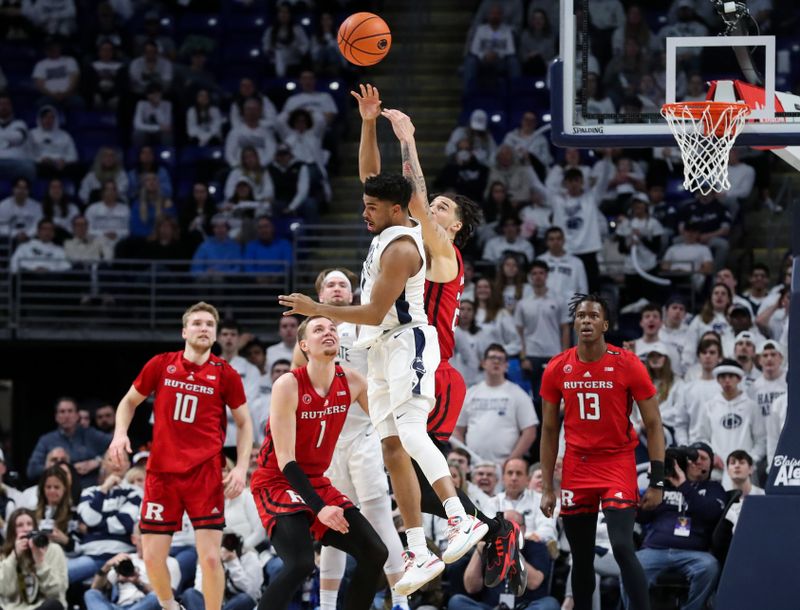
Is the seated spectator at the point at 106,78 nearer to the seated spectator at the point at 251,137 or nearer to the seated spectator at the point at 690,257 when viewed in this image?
the seated spectator at the point at 251,137

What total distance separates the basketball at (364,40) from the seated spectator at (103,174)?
29.6 feet

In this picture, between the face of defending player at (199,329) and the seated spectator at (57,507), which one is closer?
the face of defending player at (199,329)

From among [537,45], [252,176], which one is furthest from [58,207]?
[537,45]

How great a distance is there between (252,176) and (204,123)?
148 centimetres

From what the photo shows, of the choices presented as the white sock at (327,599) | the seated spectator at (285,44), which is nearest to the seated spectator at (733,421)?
the white sock at (327,599)

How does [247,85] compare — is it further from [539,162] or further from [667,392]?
[667,392]

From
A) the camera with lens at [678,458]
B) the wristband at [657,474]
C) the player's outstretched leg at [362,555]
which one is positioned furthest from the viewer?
the camera with lens at [678,458]

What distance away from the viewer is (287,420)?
8.74 meters

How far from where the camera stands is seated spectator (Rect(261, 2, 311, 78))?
19.4m

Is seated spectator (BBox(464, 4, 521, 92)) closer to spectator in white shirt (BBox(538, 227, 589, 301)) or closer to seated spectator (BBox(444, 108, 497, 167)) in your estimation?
seated spectator (BBox(444, 108, 497, 167))

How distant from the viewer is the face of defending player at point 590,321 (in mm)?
9508

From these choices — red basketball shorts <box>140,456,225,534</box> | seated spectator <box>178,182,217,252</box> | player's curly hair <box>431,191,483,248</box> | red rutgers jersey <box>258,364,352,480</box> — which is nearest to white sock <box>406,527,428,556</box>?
red rutgers jersey <box>258,364,352,480</box>

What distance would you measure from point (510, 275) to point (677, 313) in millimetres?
1864

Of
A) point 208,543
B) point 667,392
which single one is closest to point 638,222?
point 667,392
